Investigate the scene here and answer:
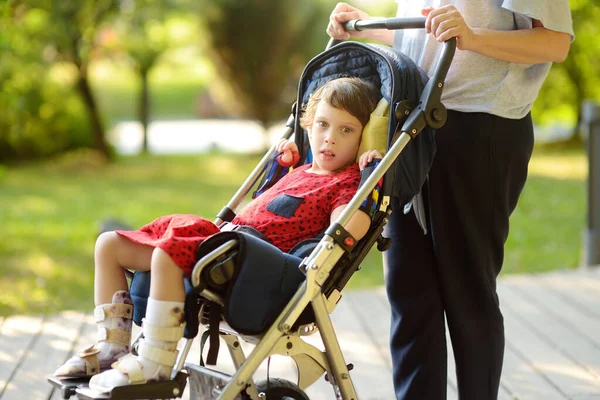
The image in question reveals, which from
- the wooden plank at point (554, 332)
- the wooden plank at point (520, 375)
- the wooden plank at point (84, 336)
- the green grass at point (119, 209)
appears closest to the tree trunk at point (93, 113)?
the green grass at point (119, 209)

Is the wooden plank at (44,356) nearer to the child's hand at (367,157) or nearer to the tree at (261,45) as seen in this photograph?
the child's hand at (367,157)

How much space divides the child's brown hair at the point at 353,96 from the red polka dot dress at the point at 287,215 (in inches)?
6.4

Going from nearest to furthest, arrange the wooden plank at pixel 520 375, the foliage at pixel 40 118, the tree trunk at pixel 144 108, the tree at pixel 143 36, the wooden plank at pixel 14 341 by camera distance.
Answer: the wooden plank at pixel 520 375 < the wooden plank at pixel 14 341 < the tree at pixel 143 36 < the foliage at pixel 40 118 < the tree trunk at pixel 144 108

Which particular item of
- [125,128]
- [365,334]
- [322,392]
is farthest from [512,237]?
[125,128]

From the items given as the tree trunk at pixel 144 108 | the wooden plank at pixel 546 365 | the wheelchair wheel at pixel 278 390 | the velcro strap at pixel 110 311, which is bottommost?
the tree trunk at pixel 144 108

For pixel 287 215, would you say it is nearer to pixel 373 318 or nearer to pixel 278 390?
pixel 278 390

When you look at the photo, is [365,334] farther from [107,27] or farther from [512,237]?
[107,27]

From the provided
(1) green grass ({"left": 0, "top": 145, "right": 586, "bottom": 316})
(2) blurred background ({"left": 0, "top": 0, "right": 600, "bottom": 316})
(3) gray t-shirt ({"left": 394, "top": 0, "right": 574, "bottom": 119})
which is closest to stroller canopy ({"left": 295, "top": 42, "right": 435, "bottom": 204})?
(3) gray t-shirt ({"left": 394, "top": 0, "right": 574, "bottom": 119})

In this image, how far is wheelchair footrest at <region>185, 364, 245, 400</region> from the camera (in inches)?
95.6

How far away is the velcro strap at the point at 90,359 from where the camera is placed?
2.31 meters

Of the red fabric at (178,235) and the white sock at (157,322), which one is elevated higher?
the red fabric at (178,235)

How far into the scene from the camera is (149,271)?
2385 millimetres

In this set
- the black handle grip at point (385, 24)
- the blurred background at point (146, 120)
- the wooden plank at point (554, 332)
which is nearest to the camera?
the black handle grip at point (385, 24)

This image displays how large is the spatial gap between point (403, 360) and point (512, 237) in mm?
4491
